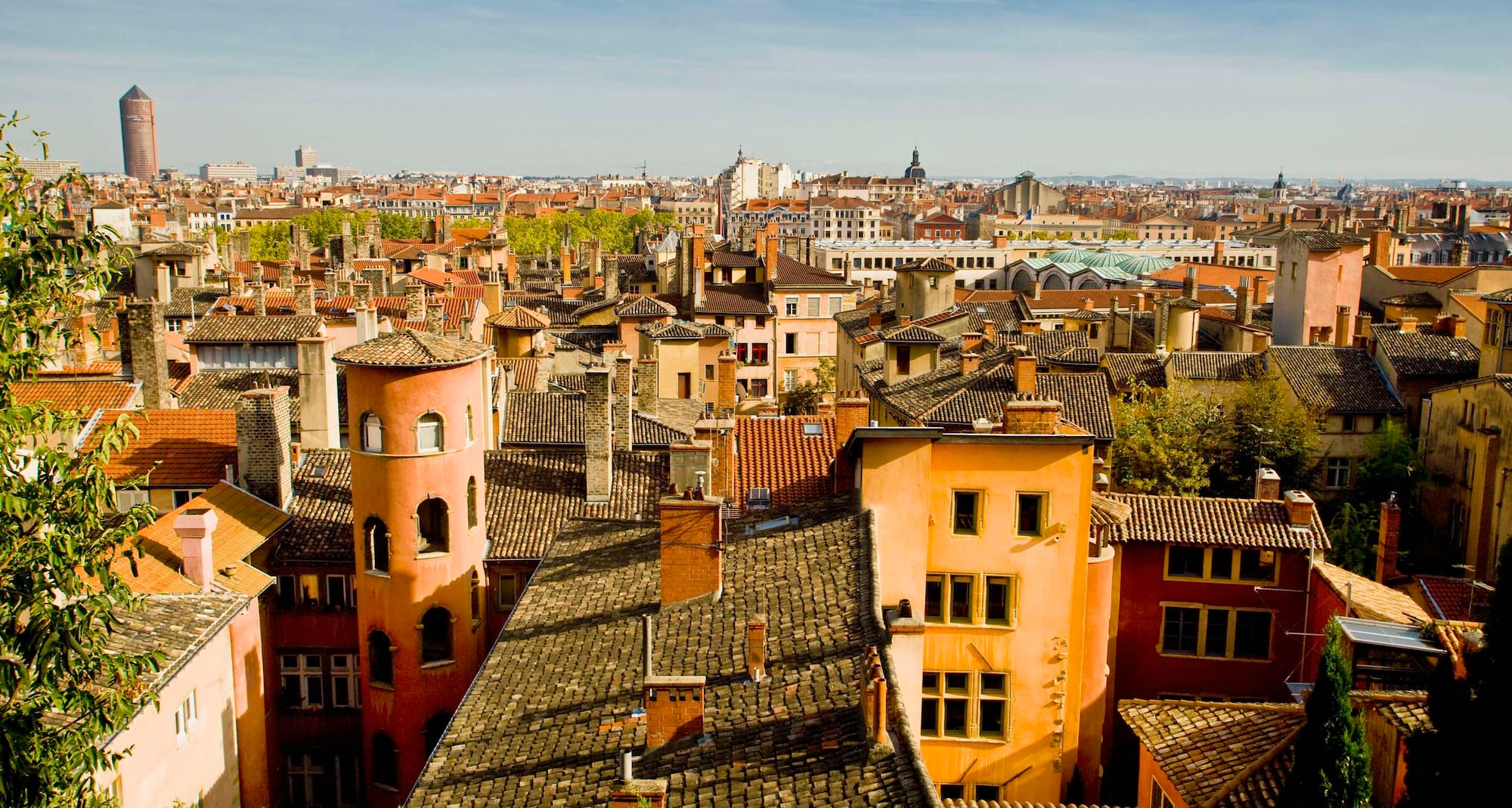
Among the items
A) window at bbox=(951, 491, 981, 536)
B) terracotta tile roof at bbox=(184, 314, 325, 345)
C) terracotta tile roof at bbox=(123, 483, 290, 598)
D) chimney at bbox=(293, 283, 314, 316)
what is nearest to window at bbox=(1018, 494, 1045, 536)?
window at bbox=(951, 491, 981, 536)

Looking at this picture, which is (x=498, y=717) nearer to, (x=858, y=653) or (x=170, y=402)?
(x=858, y=653)

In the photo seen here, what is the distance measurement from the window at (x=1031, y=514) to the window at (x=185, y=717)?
13.0 metres

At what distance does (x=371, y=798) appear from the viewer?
24.4 metres

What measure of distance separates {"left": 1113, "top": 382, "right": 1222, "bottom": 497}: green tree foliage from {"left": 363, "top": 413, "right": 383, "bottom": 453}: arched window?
2046 centimetres

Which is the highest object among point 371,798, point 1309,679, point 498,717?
point 498,717

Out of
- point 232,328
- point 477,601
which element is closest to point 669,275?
point 232,328

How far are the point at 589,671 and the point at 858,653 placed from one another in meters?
3.74

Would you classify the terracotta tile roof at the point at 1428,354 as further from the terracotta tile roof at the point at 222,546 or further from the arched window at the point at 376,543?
the terracotta tile roof at the point at 222,546

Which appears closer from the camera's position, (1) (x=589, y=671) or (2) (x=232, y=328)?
(1) (x=589, y=671)

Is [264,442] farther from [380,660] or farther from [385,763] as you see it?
[385,763]

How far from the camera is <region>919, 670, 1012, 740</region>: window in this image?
20.3 m

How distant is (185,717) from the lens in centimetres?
1894

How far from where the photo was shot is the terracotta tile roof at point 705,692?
1246 cm

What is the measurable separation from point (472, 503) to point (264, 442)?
→ 4.76 m
